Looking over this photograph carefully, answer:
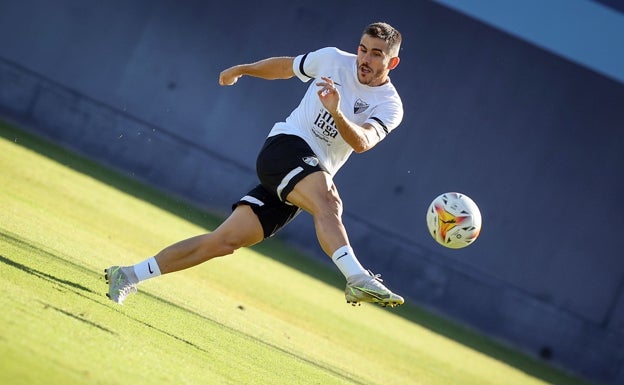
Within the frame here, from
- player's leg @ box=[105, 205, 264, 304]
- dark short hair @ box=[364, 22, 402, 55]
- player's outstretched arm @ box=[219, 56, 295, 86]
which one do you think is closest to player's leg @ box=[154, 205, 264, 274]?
player's leg @ box=[105, 205, 264, 304]

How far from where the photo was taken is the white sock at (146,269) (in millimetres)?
8562

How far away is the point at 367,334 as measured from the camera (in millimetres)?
13805

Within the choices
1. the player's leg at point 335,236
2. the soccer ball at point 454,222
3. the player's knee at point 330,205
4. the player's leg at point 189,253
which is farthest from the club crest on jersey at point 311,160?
the soccer ball at point 454,222

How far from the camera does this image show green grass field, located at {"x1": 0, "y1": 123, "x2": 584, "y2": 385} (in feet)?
21.7

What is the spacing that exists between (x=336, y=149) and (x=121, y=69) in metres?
12.4

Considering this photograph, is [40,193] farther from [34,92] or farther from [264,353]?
[34,92]

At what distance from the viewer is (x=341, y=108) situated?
29.8 feet

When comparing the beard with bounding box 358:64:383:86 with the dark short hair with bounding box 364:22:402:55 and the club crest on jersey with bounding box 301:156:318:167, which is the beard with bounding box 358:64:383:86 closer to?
the dark short hair with bounding box 364:22:402:55

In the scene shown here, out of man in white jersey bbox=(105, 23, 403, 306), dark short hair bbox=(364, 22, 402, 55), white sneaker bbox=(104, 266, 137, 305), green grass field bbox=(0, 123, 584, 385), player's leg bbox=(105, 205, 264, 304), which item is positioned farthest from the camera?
dark short hair bbox=(364, 22, 402, 55)

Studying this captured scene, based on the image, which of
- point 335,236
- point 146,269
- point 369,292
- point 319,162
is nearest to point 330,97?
point 319,162

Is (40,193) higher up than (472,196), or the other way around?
(472,196)

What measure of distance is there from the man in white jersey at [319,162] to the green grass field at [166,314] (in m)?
0.57

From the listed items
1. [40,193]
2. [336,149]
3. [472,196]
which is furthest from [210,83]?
[336,149]

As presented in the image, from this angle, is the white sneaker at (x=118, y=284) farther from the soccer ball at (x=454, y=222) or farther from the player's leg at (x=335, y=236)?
the soccer ball at (x=454, y=222)
